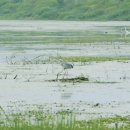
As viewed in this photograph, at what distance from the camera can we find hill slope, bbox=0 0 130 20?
173125 mm

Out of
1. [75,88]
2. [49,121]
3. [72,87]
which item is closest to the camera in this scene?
[49,121]

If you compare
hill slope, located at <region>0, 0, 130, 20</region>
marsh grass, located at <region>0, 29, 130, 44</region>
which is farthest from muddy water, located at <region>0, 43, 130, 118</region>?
hill slope, located at <region>0, 0, 130, 20</region>

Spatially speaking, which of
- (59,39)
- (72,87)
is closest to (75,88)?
(72,87)

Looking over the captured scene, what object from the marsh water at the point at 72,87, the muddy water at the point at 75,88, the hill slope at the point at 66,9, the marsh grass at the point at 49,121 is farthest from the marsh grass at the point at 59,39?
the hill slope at the point at 66,9

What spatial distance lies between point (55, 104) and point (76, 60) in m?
17.2

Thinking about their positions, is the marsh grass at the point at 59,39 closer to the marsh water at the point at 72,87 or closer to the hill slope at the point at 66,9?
the marsh water at the point at 72,87

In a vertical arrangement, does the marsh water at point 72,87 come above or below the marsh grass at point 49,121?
above

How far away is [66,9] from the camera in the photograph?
598ft

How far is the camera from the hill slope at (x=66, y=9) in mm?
173125

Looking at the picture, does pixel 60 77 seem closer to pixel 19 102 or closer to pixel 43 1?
pixel 19 102

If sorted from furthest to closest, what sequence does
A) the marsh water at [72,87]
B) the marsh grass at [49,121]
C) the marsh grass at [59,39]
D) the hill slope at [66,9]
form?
the hill slope at [66,9], the marsh grass at [59,39], the marsh water at [72,87], the marsh grass at [49,121]

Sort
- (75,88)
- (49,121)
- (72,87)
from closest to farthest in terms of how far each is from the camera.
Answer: (49,121)
(75,88)
(72,87)

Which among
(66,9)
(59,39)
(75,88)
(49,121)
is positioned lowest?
(49,121)

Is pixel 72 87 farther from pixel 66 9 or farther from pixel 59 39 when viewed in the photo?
pixel 66 9
